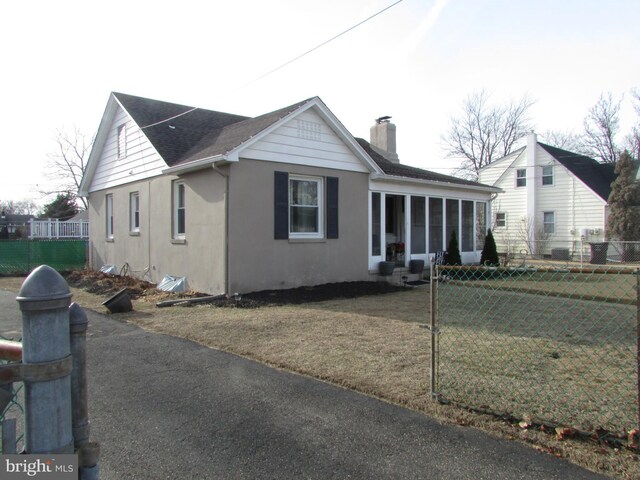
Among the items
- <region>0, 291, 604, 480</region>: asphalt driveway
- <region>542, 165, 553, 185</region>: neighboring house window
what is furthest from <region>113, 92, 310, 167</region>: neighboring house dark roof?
<region>542, 165, 553, 185</region>: neighboring house window

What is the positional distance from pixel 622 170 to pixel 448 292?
18050 mm

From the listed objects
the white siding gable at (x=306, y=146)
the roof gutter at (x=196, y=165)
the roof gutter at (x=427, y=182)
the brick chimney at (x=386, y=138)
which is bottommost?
the roof gutter at (x=196, y=165)

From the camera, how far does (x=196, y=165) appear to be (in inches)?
413

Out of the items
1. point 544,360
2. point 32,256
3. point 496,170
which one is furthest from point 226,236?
point 496,170

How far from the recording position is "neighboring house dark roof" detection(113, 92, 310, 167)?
11156 millimetres

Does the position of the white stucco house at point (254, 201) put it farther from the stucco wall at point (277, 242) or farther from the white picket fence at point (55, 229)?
the white picket fence at point (55, 229)

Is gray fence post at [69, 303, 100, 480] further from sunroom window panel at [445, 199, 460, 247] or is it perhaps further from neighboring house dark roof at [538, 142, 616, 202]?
neighboring house dark roof at [538, 142, 616, 202]

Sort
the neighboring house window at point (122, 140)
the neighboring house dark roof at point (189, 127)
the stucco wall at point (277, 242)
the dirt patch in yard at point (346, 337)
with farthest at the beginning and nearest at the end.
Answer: the neighboring house window at point (122, 140) → the neighboring house dark roof at point (189, 127) → the stucco wall at point (277, 242) → the dirt patch in yard at point (346, 337)


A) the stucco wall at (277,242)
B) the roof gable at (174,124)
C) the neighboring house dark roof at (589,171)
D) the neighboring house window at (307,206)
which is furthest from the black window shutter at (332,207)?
the neighboring house dark roof at (589,171)

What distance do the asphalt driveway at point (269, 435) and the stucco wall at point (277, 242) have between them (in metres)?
5.35

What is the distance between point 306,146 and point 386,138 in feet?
26.8

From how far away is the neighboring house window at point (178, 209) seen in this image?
12.1 m

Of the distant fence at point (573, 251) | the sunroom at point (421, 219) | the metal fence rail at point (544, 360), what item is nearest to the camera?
the metal fence rail at point (544, 360)

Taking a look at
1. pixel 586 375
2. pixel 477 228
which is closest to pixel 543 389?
pixel 586 375
